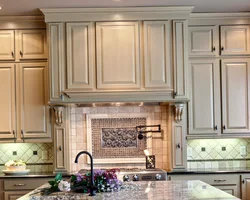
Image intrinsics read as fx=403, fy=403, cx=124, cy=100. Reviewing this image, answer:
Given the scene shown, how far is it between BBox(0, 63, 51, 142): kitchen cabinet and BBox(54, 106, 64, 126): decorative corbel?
153mm

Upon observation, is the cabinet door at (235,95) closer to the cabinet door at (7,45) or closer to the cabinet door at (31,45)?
the cabinet door at (31,45)

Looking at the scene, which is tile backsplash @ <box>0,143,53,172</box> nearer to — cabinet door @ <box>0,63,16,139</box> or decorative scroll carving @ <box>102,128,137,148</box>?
cabinet door @ <box>0,63,16,139</box>

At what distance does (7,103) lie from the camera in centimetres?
527

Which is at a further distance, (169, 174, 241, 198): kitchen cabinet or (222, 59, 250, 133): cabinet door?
(222, 59, 250, 133): cabinet door

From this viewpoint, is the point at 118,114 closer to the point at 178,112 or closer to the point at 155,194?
the point at 178,112

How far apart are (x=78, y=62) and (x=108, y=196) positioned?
2.40m

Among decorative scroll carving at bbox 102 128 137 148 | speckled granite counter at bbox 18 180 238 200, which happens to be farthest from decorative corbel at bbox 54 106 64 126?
speckled granite counter at bbox 18 180 238 200

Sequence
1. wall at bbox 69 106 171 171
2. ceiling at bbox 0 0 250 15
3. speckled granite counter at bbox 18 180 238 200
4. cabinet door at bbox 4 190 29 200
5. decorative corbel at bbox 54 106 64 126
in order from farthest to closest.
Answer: wall at bbox 69 106 171 171 → decorative corbel at bbox 54 106 64 126 → cabinet door at bbox 4 190 29 200 → ceiling at bbox 0 0 250 15 → speckled granite counter at bbox 18 180 238 200

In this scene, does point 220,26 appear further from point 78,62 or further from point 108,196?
point 108,196

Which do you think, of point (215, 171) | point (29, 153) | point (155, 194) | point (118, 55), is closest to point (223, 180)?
point (215, 171)

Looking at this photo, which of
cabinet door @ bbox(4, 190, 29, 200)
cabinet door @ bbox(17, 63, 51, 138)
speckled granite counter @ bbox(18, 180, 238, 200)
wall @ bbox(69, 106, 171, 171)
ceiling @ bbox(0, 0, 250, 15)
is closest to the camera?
speckled granite counter @ bbox(18, 180, 238, 200)

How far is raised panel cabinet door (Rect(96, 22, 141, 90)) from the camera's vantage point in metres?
5.07

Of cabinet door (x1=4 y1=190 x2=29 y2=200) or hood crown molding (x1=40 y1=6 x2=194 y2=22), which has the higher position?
hood crown molding (x1=40 y1=6 x2=194 y2=22)

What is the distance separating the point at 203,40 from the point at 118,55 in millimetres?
1177
